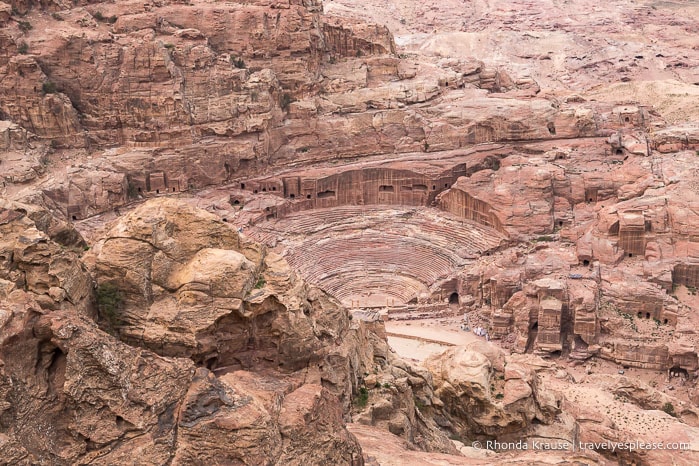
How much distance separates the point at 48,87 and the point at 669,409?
122 feet

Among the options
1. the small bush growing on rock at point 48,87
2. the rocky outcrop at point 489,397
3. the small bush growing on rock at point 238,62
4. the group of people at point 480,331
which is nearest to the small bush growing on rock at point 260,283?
the rocky outcrop at point 489,397

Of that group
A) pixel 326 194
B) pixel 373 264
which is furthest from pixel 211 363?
pixel 326 194

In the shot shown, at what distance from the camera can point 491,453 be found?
1695cm

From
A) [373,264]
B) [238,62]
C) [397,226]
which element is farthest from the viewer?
[238,62]

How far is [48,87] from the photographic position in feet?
145

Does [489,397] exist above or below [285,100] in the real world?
below

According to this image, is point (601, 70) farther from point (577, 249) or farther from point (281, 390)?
point (281, 390)

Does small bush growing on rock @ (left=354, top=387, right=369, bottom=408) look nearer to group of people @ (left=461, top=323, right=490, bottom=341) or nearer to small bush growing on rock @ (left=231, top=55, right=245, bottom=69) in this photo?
group of people @ (left=461, top=323, right=490, bottom=341)

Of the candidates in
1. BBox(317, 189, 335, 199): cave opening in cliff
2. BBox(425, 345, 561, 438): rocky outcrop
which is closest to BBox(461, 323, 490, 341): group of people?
BBox(317, 189, 335, 199): cave opening in cliff

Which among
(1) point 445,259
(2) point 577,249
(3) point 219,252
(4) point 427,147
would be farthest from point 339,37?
(3) point 219,252

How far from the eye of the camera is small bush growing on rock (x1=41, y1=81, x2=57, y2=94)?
145 feet

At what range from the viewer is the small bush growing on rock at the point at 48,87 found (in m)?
44.1

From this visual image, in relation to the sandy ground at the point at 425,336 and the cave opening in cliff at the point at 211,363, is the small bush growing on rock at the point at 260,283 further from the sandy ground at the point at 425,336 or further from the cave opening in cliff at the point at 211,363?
the sandy ground at the point at 425,336

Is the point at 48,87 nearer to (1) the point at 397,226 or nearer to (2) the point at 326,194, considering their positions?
(2) the point at 326,194
